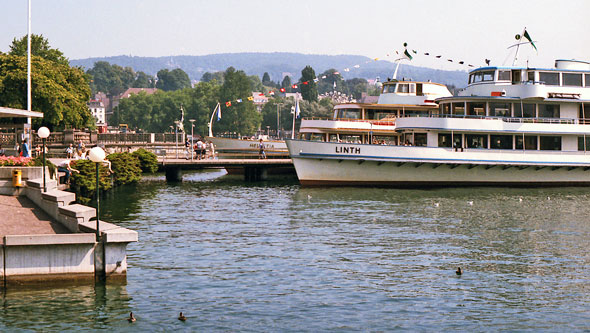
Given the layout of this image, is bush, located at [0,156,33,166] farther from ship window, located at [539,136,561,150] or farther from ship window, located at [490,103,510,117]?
ship window, located at [539,136,561,150]

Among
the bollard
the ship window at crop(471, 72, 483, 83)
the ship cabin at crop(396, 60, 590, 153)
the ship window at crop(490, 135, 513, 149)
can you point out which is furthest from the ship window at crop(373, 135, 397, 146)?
the bollard

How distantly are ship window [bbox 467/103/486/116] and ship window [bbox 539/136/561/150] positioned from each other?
4.86 meters

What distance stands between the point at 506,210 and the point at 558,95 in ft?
56.6

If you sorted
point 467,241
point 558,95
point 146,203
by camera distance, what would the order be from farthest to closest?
point 558,95 → point 146,203 → point 467,241

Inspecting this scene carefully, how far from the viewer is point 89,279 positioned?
2066 cm

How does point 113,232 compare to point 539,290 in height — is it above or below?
above

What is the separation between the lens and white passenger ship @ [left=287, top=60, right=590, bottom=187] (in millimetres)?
53406

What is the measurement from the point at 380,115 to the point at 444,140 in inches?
416

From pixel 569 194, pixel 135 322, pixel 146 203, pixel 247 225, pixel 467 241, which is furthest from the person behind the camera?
pixel 569 194

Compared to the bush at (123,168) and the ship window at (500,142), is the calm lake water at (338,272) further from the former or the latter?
the ship window at (500,142)

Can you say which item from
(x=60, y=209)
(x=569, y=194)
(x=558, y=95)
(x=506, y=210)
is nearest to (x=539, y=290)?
(x=60, y=209)

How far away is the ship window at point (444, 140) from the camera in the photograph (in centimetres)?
5425

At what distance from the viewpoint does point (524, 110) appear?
2170 inches

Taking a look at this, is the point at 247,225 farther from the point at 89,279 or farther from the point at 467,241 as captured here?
the point at 89,279
